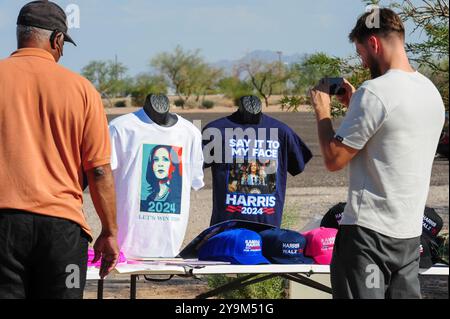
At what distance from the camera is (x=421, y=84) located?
13.7 ft

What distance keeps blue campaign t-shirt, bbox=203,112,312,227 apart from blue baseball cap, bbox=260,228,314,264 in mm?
570

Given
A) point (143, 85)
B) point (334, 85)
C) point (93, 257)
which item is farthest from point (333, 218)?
point (143, 85)

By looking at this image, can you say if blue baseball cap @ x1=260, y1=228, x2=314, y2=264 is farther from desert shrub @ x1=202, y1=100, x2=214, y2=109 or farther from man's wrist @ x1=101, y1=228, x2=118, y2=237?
desert shrub @ x1=202, y1=100, x2=214, y2=109

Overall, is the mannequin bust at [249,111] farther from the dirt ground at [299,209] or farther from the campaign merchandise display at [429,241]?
the campaign merchandise display at [429,241]

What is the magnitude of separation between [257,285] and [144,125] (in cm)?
252

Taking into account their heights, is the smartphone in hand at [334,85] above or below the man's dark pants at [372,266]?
above

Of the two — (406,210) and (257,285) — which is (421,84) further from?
(257,285)

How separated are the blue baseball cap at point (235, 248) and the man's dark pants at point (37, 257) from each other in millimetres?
2115

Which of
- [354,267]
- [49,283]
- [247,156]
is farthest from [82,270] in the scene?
[247,156]

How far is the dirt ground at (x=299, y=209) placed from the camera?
923cm

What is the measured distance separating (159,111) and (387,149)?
2712mm

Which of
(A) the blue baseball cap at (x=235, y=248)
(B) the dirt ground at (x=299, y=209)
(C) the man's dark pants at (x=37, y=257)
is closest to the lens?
(C) the man's dark pants at (x=37, y=257)

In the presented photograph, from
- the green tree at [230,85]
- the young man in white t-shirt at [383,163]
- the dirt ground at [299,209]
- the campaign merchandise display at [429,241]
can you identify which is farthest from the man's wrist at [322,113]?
the green tree at [230,85]

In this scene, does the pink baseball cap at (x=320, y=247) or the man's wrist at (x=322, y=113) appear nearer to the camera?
the man's wrist at (x=322, y=113)
